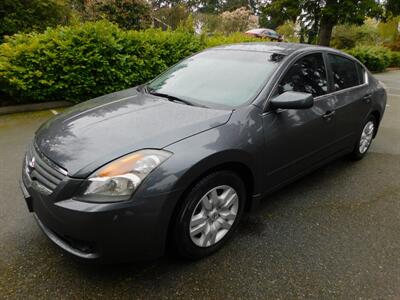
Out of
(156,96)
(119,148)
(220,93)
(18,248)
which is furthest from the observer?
(156,96)

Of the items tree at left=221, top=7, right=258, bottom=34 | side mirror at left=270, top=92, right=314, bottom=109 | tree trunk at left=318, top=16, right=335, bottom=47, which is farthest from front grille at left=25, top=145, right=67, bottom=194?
tree at left=221, top=7, right=258, bottom=34

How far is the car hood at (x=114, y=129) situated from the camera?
76.0 inches

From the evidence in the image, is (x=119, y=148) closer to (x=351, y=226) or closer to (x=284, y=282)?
(x=284, y=282)

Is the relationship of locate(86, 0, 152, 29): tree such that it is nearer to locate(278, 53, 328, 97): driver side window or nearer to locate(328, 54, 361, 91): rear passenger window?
locate(328, 54, 361, 91): rear passenger window

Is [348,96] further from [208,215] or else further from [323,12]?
[323,12]

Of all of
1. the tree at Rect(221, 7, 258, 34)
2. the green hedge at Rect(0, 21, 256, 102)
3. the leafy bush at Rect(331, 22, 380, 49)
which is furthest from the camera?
the tree at Rect(221, 7, 258, 34)

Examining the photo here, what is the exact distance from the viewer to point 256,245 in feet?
8.08

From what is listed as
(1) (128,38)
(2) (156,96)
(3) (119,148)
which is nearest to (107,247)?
(3) (119,148)

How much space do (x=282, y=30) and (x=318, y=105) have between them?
25.5 metres

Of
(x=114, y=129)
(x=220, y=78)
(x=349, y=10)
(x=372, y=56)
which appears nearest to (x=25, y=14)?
(x=220, y=78)

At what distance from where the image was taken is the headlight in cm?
179

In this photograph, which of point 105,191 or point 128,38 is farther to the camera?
point 128,38

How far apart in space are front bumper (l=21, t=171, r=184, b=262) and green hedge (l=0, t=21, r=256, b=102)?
4650mm

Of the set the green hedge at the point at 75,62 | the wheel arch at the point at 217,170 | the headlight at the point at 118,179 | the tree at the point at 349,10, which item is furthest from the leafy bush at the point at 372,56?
the headlight at the point at 118,179
